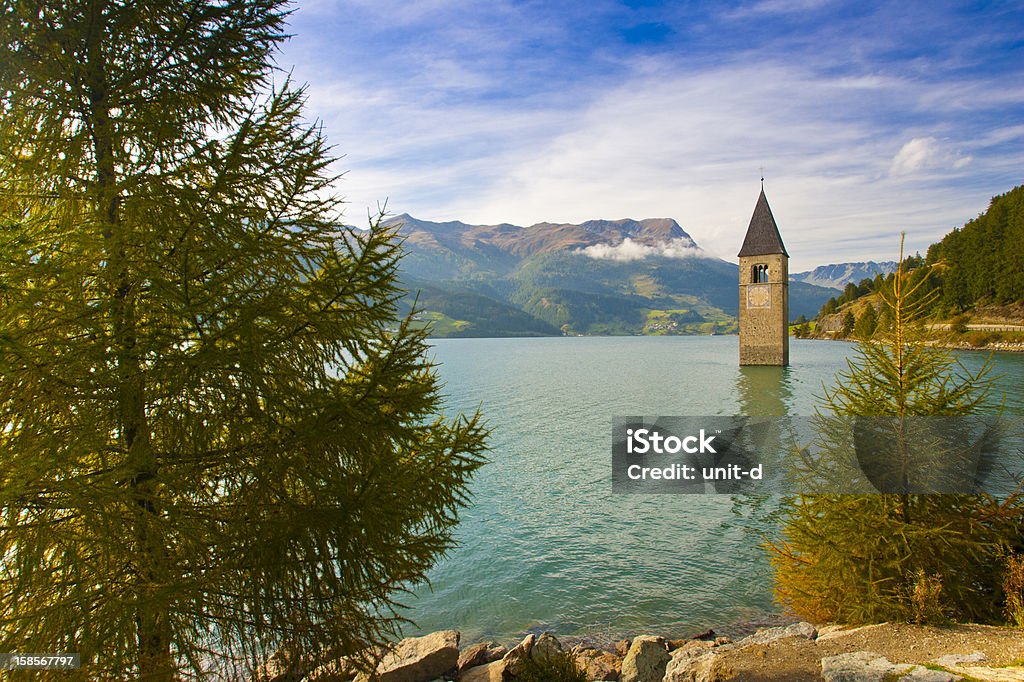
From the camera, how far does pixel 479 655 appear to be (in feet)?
40.9

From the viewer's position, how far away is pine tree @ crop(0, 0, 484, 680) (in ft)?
15.9

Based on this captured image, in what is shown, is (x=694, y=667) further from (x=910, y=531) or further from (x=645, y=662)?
(x=910, y=531)

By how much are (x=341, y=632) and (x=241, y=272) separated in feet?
13.6

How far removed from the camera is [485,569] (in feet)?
59.9

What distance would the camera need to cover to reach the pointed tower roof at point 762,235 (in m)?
78.3

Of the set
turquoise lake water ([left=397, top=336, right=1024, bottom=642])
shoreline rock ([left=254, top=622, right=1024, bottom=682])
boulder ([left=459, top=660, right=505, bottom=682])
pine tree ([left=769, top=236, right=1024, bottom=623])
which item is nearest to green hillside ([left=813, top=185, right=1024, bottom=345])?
turquoise lake water ([left=397, top=336, right=1024, bottom=642])

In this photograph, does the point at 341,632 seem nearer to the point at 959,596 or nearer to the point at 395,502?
the point at 395,502

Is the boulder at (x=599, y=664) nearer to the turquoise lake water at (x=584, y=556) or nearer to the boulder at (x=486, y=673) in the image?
the boulder at (x=486, y=673)

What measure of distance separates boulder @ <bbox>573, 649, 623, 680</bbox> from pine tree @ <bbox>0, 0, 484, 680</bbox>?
6619 mm

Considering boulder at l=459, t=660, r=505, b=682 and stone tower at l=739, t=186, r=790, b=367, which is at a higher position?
stone tower at l=739, t=186, r=790, b=367

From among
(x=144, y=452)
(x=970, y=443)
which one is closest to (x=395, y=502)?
(x=144, y=452)

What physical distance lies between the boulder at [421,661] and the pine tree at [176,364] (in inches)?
211

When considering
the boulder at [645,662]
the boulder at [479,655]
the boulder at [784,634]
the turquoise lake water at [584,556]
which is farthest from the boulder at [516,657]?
the boulder at [784,634]

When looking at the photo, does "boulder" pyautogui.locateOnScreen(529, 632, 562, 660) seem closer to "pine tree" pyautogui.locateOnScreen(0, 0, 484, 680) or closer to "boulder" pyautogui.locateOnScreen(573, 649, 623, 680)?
"boulder" pyautogui.locateOnScreen(573, 649, 623, 680)
